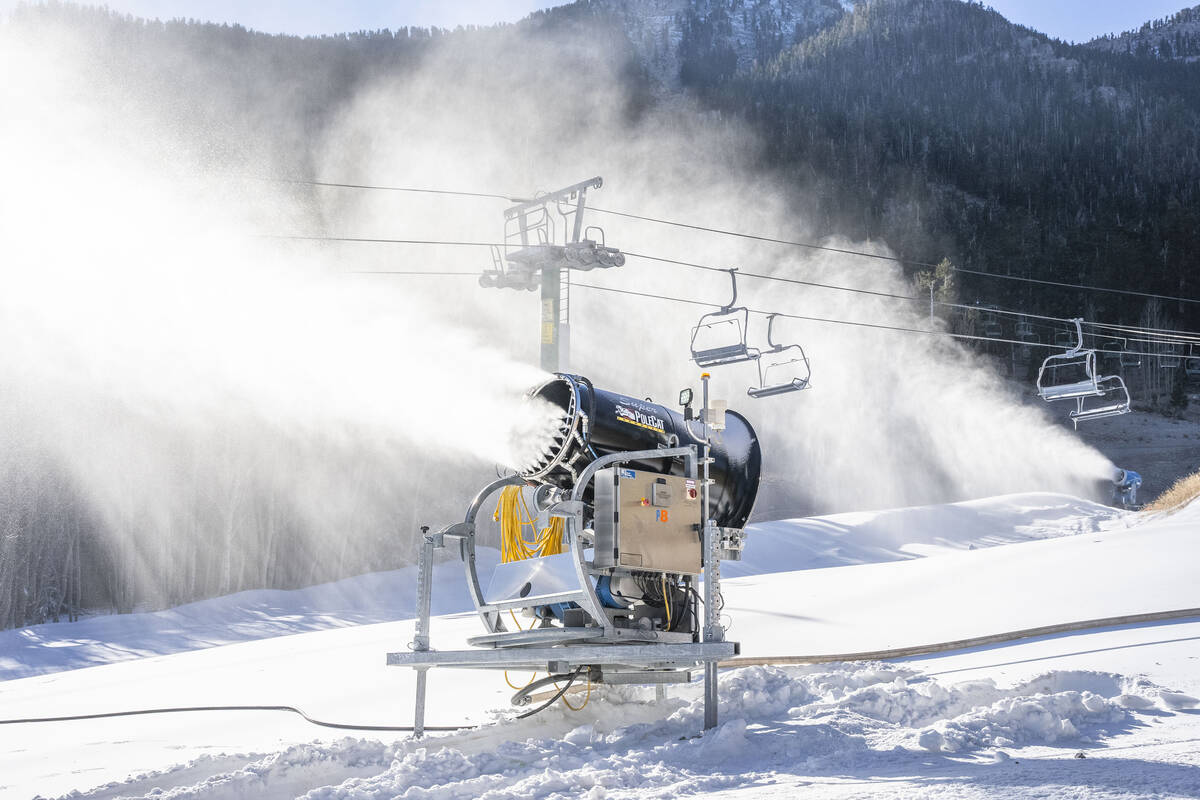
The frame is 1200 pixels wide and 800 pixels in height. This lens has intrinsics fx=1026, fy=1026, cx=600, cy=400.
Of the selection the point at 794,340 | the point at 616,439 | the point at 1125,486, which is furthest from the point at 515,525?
the point at 1125,486

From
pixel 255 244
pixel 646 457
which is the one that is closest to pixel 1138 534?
pixel 646 457

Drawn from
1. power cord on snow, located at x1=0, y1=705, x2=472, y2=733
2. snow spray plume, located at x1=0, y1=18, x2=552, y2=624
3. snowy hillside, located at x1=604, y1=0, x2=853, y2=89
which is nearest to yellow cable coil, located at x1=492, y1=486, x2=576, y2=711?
power cord on snow, located at x1=0, y1=705, x2=472, y2=733

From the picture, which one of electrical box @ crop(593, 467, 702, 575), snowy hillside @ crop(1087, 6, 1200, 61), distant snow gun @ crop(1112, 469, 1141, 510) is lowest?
electrical box @ crop(593, 467, 702, 575)

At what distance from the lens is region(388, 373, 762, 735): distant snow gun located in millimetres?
6551

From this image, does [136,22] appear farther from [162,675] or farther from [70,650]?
[162,675]

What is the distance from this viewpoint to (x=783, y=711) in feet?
22.5

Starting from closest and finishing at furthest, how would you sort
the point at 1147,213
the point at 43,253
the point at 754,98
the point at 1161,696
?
the point at 1161,696 → the point at 43,253 → the point at 1147,213 → the point at 754,98

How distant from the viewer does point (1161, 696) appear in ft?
21.2

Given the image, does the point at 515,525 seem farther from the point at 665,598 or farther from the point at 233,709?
the point at 233,709

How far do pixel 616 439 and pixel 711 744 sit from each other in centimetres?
220

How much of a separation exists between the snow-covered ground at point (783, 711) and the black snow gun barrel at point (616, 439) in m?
1.39

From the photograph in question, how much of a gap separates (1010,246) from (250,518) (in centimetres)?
6269

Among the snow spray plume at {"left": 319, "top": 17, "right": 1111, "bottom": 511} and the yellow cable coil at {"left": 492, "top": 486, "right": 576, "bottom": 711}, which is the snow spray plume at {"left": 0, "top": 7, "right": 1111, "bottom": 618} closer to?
the snow spray plume at {"left": 319, "top": 17, "right": 1111, "bottom": 511}

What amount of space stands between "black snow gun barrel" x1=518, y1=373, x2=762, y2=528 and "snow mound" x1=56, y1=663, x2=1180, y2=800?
4.75 feet
